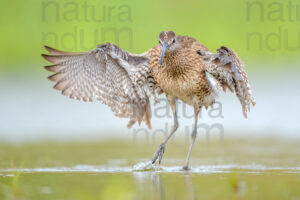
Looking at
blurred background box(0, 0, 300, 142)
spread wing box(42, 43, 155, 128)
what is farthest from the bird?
blurred background box(0, 0, 300, 142)

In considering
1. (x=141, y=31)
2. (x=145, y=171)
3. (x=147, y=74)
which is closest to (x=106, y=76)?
(x=147, y=74)

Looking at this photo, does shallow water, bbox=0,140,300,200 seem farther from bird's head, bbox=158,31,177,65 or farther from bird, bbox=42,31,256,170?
bird's head, bbox=158,31,177,65

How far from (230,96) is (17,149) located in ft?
18.7

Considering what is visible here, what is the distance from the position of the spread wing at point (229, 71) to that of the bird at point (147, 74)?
15 millimetres

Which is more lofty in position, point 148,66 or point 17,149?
point 148,66

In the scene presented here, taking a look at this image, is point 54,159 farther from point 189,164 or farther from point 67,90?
point 189,164

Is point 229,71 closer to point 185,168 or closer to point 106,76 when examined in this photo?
point 185,168

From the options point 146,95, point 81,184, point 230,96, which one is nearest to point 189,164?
point 146,95

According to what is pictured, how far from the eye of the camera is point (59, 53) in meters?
8.59

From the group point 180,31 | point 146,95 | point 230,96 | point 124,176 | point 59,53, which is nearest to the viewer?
point 124,176

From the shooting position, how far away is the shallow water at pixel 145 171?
6273mm

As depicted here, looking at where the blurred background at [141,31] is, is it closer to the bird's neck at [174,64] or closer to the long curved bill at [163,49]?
the bird's neck at [174,64]

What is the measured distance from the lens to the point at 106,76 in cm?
902

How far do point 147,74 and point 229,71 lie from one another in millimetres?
1713
